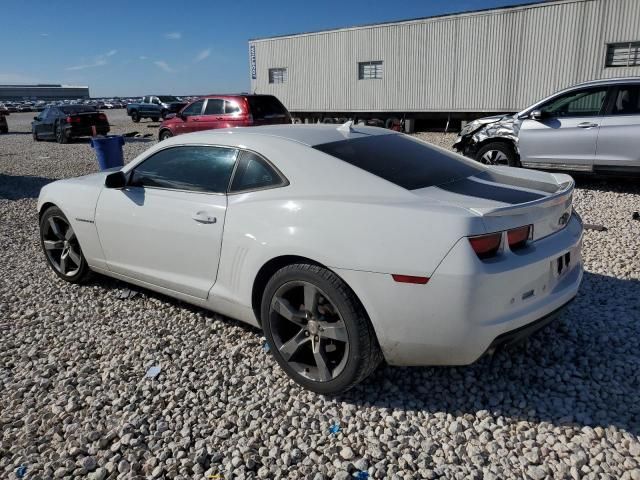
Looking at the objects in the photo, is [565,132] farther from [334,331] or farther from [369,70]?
[369,70]

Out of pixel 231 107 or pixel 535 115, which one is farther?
pixel 231 107

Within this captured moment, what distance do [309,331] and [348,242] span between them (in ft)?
2.00

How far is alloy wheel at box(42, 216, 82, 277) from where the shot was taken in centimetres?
455

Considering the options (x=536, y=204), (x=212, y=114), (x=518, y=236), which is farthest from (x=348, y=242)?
(x=212, y=114)

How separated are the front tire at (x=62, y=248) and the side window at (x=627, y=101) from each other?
23.8ft

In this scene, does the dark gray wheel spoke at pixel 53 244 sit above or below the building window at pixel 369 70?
below

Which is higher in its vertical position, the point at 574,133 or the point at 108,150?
the point at 574,133

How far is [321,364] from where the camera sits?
283cm

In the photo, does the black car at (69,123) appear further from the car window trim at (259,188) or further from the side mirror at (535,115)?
the car window trim at (259,188)

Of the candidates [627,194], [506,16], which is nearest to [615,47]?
[506,16]

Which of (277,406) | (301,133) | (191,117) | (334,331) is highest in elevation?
(191,117)

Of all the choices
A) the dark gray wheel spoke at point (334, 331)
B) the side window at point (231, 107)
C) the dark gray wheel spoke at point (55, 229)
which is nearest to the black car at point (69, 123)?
the side window at point (231, 107)

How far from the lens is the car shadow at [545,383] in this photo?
271 centimetres

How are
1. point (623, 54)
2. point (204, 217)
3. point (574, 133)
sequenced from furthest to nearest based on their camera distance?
point (623, 54) → point (574, 133) → point (204, 217)
